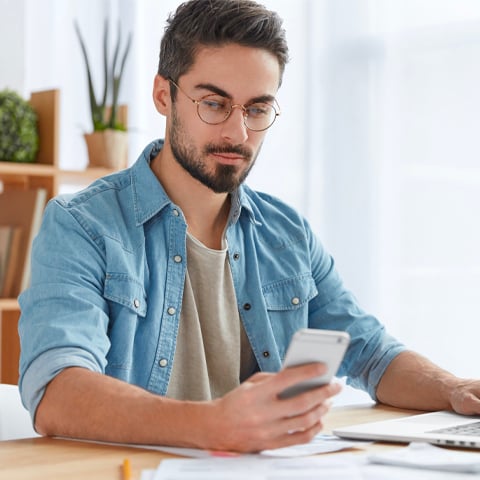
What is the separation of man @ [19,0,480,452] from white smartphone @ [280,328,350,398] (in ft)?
1.05

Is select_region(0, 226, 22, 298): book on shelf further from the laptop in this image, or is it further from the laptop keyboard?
the laptop keyboard

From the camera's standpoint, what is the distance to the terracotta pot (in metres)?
3.36

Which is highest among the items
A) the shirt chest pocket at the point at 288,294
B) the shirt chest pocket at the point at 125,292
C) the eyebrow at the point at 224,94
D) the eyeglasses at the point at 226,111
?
the eyebrow at the point at 224,94

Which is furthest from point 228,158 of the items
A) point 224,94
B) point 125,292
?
point 125,292

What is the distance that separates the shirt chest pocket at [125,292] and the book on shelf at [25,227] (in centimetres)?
156

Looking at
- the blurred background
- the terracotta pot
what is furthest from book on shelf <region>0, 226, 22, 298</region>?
the blurred background

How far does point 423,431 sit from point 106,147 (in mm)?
2161

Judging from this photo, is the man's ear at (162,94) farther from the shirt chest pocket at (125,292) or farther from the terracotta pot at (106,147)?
the terracotta pot at (106,147)

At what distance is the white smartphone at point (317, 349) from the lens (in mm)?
1139

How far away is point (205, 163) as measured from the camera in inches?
70.7

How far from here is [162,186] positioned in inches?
73.7

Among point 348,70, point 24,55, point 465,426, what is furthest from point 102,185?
point 24,55

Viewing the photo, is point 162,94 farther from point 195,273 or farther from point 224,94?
point 195,273

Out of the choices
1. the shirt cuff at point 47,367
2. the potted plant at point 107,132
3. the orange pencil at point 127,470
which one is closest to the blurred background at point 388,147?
the potted plant at point 107,132
